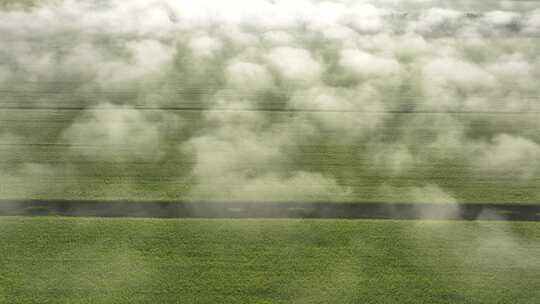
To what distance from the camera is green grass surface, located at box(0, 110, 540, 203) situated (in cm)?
2231

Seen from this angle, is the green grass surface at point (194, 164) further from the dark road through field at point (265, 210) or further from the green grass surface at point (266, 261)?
the green grass surface at point (266, 261)

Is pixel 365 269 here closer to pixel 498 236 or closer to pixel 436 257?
pixel 436 257

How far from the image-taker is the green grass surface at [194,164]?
22312 mm

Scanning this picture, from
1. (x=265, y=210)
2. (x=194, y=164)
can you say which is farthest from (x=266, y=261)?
(x=194, y=164)

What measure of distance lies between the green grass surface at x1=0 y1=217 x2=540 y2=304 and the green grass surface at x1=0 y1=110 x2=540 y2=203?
8.34 ft

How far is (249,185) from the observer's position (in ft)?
75.4

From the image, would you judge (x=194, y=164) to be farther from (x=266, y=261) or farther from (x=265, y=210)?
(x=266, y=261)

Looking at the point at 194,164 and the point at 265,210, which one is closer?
the point at 265,210

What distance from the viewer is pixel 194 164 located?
2461 centimetres

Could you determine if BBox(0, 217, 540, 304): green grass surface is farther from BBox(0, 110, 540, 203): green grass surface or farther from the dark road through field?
BBox(0, 110, 540, 203): green grass surface

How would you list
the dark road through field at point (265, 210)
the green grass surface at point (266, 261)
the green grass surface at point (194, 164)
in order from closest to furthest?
the green grass surface at point (266, 261) → the dark road through field at point (265, 210) → the green grass surface at point (194, 164)

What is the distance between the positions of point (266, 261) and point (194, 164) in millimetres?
8555

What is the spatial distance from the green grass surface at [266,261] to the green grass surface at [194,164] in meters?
2.54

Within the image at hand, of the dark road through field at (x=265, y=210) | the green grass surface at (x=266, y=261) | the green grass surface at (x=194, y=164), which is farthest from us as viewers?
the green grass surface at (x=194, y=164)
